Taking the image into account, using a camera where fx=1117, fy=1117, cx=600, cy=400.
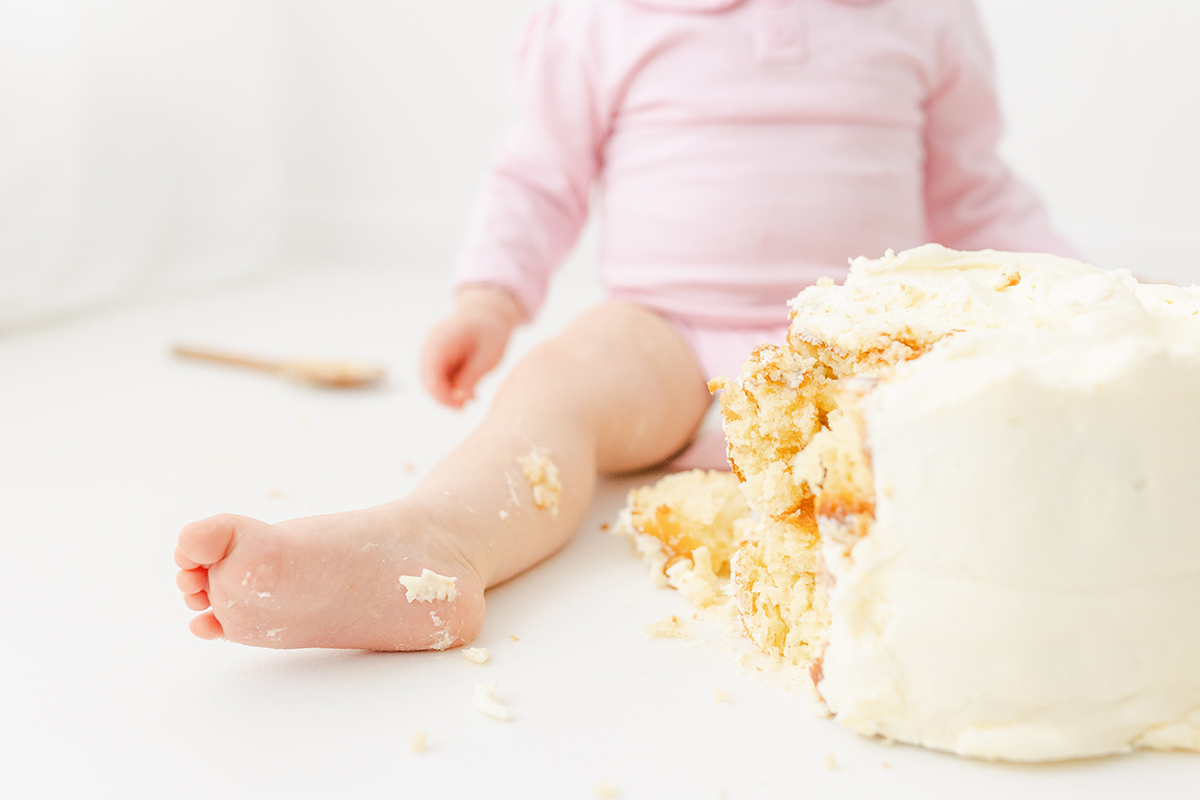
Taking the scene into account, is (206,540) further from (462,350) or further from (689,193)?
(689,193)

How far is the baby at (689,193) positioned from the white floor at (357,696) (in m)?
0.10

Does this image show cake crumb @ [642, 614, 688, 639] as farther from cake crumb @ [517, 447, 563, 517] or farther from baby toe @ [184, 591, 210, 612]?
baby toe @ [184, 591, 210, 612]

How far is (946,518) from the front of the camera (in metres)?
0.49

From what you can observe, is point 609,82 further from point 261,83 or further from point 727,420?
point 261,83

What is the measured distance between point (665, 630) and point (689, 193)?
1.59ft

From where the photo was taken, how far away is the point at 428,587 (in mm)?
604

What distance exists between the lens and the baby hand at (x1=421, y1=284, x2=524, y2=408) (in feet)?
3.01

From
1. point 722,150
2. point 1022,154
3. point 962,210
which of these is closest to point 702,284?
point 722,150

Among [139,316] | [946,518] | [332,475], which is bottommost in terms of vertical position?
[139,316]

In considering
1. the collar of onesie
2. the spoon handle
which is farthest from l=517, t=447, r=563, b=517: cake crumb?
the spoon handle

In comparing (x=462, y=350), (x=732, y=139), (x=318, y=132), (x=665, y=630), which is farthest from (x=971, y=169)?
(x=318, y=132)

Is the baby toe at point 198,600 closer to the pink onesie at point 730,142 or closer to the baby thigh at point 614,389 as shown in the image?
the baby thigh at point 614,389

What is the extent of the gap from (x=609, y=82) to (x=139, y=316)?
86cm

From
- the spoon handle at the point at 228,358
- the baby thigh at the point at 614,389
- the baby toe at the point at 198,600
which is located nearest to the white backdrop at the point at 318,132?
the spoon handle at the point at 228,358
